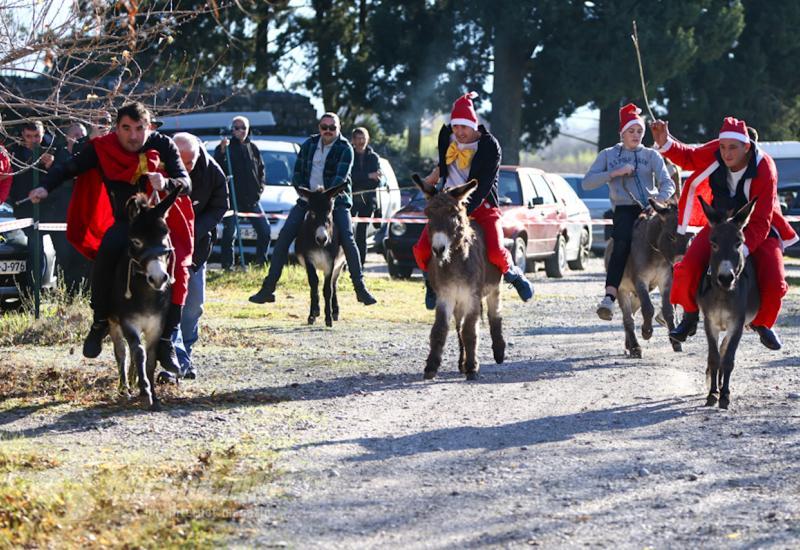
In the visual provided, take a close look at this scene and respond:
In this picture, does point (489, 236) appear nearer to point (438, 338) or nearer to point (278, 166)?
point (438, 338)

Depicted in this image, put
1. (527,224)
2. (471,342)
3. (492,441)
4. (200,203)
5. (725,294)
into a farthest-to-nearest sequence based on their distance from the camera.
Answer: (527,224) < (471,342) < (200,203) < (725,294) < (492,441)

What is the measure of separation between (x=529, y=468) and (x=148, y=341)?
2858 mm

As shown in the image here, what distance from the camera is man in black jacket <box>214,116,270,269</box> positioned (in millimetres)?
20266

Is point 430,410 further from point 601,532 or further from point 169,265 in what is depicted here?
point 601,532

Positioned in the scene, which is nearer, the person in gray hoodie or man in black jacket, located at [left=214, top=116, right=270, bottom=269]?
the person in gray hoodie

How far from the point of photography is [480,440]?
8445mm

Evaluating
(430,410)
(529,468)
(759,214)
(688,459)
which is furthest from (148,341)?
(759,214)

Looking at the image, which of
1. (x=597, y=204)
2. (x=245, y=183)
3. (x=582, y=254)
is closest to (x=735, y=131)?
(x=245, y=183)

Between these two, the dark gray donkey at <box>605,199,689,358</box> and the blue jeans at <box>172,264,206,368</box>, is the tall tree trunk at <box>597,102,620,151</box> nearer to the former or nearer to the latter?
the dark gray donkey at <box>605,199,689,358</box>

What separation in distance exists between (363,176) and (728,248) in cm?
Result: 1025

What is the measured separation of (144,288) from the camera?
908 cm

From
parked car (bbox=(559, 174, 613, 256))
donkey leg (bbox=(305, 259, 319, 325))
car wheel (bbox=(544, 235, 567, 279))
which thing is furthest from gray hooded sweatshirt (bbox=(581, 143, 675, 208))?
parked car (bbox=(559, 174, 613, 256))

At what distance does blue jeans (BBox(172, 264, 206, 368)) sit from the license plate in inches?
Answer: 166

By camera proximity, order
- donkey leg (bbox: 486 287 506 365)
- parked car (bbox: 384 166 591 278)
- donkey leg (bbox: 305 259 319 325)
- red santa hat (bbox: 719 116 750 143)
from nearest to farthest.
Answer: red santa hat (bbox: 719 116 750 143)
donkey leg (bbox: 486 287 506 365)
donkey leg (bbox: 305 259 319 325)
parked car (bbox: 384 166 591 278)
